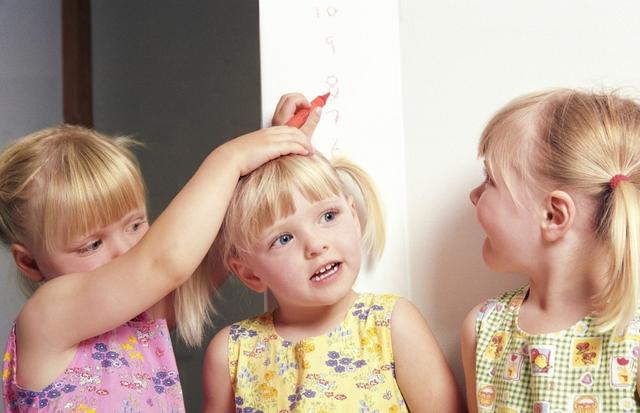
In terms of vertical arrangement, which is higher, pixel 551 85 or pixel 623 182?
pixel 551 85

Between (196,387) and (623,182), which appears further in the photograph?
(196,387)

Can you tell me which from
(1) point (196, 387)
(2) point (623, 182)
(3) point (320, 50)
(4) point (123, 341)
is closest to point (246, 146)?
(3) point (320, 50)

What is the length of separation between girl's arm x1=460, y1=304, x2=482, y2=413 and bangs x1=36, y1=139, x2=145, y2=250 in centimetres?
50

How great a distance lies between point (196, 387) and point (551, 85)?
1665 mm

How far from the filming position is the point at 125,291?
3.19 ft

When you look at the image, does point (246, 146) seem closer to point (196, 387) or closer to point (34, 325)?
point (34, 325)

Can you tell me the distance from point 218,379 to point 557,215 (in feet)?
1.75

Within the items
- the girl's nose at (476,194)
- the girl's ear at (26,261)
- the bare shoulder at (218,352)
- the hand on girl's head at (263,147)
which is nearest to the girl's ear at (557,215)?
the girl's nose at (476,194)

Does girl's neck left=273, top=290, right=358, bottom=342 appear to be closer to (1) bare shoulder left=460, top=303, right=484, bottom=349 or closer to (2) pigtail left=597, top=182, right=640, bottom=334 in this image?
(1) bare shoulder left=460, top=303, right=484, bottom=349

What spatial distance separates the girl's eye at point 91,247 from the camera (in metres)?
1.10

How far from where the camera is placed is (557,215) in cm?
91

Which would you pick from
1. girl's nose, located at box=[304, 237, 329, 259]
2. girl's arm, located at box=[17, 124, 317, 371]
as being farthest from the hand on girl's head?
girl's nose, located at box=[304, 237, 329, 259]

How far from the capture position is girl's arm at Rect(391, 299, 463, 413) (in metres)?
1.04

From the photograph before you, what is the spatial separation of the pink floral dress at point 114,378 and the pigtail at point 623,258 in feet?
2.03
